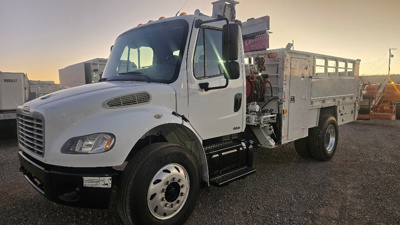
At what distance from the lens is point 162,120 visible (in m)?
3.02

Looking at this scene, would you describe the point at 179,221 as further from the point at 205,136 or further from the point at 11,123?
the point at 11,123

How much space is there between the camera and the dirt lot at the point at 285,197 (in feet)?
11.4

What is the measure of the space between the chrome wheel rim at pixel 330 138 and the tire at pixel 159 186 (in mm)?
4100

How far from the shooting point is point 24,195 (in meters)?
4.23

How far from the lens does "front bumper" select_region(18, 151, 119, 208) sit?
8.62ft

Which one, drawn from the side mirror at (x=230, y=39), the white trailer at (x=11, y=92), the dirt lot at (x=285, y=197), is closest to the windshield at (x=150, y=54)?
the side mirror at (x=230, y=39)

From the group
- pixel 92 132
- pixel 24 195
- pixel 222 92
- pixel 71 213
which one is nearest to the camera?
pixel 92 132

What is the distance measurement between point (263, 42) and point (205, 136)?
263 cm

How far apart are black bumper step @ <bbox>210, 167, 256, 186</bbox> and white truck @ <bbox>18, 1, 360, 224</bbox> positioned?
0.05 feet

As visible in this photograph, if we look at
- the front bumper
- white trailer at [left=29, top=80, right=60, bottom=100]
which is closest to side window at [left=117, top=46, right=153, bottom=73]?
the front bumper

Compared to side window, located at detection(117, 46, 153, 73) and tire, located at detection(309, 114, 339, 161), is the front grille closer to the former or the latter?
side window, located at detection(117, 46, 153, 73)

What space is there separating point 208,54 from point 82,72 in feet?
43.5

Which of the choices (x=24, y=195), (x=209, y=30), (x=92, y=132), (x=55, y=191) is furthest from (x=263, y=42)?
(x=24, y=195)

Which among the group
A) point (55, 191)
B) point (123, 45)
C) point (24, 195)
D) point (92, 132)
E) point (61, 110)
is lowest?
point (24, 195)
